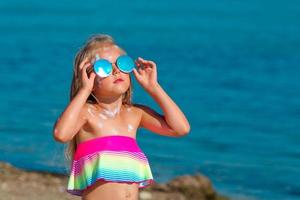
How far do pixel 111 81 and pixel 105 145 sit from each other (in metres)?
0.26

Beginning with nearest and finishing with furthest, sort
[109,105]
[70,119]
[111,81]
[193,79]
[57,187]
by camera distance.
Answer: [70,119]
[111,81]
[109,105]
[57,187]
[193,79]

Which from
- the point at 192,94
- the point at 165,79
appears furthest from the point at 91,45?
the point at 165,79

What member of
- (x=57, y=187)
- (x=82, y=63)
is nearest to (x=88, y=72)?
(x=82, y=63)

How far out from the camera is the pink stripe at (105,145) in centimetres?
476

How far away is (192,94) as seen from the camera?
40.2 feet

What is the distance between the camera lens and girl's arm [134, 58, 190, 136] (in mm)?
4867

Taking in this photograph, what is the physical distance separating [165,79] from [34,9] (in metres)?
5.63

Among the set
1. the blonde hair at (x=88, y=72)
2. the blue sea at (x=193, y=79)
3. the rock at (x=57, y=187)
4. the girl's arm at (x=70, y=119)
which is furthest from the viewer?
the blue sea at (x=193, y=79)

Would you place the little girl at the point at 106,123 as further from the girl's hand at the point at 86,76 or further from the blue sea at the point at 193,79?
the blue sea at the point at 193,79

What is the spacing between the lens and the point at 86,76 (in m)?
4.71

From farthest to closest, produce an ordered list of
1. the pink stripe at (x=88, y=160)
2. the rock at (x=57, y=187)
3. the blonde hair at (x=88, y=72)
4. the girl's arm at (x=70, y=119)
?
1. the rock at (x=57, y=187)
2. the blonde hair at (x=88, y=72)
3. the pink stripe at (x=88, y=160)
4. the girl's arm at (x=70, y=119)

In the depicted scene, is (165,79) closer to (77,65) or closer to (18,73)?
(18,73)

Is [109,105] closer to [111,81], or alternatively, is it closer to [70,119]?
[111,81]

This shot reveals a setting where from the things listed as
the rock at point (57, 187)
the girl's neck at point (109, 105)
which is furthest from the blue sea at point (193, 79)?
the girl's neck at point (109, 105)
